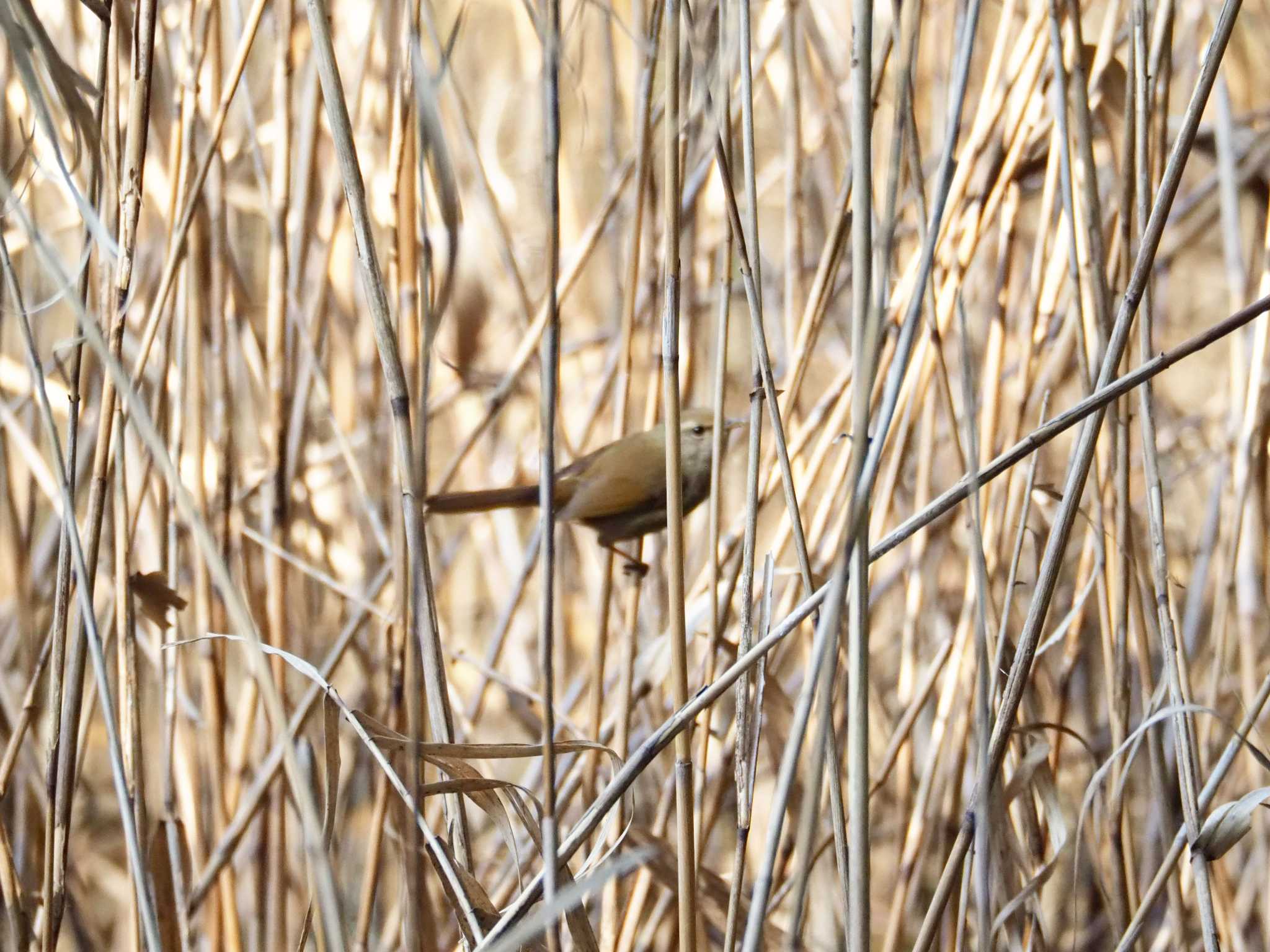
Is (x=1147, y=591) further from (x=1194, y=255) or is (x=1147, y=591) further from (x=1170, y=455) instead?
(x=1194, y=255)

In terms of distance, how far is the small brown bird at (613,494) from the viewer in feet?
3.40

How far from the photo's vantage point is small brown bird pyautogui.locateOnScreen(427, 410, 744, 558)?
1.04 m

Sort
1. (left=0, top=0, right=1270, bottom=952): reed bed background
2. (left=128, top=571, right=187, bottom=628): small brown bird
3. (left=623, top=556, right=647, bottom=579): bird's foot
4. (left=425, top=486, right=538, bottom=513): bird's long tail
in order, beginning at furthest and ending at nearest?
(left=425, top=486, right=538, bottom=513): bird's long tail, (left=623, top=556, right=647, bottom=579): bird's foot, (left=128, top=571, right=187, bottom=628): small brown bird, (left=0, top=0, right=1270, bottom=952): reed bed background

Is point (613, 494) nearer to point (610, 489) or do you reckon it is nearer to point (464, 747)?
point (610, 489)

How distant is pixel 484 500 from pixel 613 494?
0.45 feet

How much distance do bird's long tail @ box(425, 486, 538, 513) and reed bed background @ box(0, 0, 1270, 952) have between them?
0.06 metres

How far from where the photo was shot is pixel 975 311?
50.7 inches

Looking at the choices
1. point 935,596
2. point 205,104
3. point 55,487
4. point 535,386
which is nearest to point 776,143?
point 535,386

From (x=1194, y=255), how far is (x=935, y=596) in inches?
43.4

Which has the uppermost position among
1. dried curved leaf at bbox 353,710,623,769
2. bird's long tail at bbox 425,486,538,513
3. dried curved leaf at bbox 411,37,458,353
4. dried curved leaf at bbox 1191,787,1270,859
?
dried curved leaf at bbox 411,37,458,353

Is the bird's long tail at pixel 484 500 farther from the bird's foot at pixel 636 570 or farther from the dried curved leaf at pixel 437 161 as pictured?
the dried curved leaf at pixel 437 161

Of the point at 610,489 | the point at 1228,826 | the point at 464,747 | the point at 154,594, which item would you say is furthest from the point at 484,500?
the point at 1228,826

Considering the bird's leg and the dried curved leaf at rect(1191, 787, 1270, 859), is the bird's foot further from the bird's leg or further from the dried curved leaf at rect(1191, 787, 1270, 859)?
the dried curved leaf at rect(1191, 787, 1270, 859)

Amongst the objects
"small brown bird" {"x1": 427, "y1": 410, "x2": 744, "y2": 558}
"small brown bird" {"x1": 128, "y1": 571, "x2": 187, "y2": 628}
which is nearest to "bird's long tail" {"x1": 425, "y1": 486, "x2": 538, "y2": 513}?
"small brown bird" {"x1": 427, "y1": 410, "x2": 744, "y2": 558}
